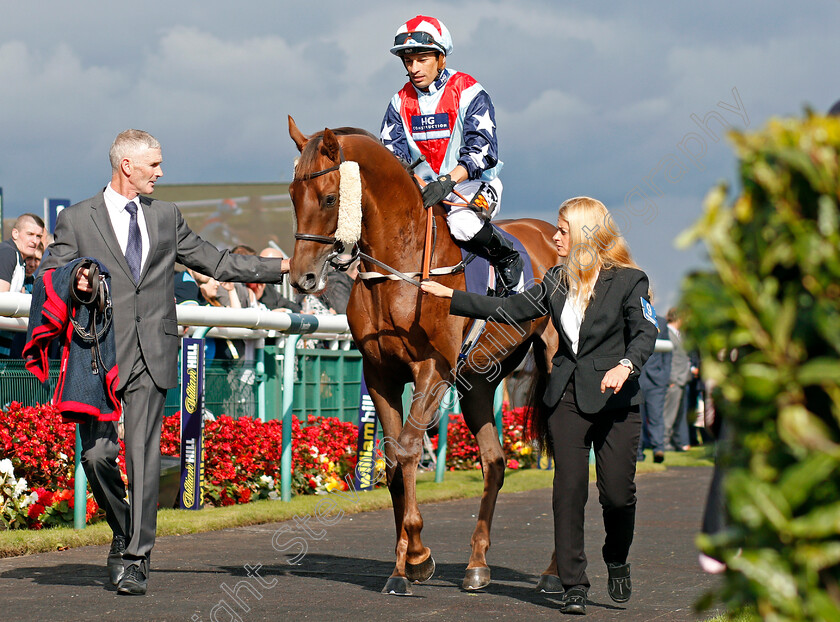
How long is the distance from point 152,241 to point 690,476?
9.09 metres

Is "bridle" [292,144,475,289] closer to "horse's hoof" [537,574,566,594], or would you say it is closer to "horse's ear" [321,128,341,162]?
"horse's ear" [321,128,341,162]

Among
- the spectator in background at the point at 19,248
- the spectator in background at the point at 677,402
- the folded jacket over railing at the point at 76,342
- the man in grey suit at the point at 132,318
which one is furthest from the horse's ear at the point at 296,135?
→ the spectator in background at the point at 677,402

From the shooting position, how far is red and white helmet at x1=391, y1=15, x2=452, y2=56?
6.42 meters

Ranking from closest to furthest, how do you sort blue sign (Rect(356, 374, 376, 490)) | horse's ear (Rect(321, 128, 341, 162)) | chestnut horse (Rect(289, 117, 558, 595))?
chestnut horse (Rect(289, 117, 558, 595)), horse's ear (Rect(321, 128, 341, 162)), blue sign (Rect(356, 374, 376, 490))

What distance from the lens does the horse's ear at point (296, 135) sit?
19.3 feet

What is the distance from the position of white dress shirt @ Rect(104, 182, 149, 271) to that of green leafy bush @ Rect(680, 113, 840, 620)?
4223 millimetres

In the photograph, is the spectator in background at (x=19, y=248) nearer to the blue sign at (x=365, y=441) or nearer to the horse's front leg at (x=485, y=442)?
the blue sign at (x=365, y=441)

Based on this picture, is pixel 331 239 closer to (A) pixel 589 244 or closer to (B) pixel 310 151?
(B) pixel 310 151

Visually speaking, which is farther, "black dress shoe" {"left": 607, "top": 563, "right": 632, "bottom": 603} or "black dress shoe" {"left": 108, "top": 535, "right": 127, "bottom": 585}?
"black dress shoe" {"left": 108, "top": 535, "right": 127, "bottom": 585}

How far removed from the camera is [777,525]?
158cm

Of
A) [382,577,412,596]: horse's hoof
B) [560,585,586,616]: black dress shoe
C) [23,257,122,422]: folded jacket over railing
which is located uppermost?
[23,257,122,422]: folded jacket over railing

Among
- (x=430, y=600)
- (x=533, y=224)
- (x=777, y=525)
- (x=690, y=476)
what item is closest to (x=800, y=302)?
(x=777, y=525)

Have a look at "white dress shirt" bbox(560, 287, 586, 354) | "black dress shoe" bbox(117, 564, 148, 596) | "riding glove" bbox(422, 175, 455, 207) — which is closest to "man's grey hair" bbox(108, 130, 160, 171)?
"riding glove" bbox(422, 175, 455, 207)

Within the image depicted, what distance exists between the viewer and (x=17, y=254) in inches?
330
